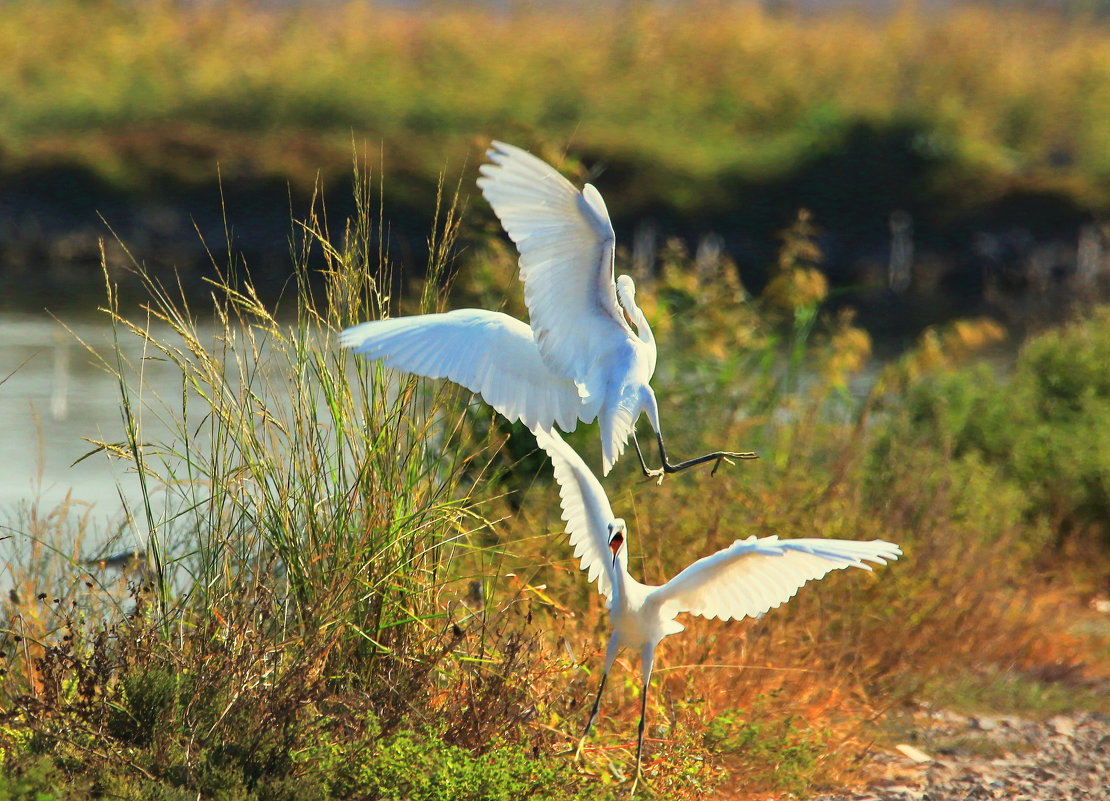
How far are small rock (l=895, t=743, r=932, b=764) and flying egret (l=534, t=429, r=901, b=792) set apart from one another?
4.81 ft

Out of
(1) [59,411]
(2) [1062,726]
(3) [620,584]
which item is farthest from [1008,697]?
(1) [59,411]

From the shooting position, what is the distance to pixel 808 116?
26234 millimetres

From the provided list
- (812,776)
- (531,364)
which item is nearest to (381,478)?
(531,364)

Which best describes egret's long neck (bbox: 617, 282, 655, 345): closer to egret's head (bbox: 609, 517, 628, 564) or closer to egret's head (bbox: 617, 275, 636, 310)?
egret's head (bbox: 617, 275, 636, 310)

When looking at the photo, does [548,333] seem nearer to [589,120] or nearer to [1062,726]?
[1062,726]

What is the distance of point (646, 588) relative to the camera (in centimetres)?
348

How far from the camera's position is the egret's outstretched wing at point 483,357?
310cm

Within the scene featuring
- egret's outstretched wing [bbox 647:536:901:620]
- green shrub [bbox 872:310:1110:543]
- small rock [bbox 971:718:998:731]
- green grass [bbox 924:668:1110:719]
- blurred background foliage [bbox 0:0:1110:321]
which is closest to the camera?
egret's outstretched wing [bbox 647:536:901:620]

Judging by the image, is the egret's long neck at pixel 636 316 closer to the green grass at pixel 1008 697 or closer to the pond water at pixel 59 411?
the green grass at pixel 1008 697

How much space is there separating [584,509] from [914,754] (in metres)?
1.83

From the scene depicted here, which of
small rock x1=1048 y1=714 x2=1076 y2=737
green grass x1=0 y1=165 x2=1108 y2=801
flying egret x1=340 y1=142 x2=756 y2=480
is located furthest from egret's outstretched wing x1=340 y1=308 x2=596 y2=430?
small rock x1=1048 y1=714 x2=1076 y2=737

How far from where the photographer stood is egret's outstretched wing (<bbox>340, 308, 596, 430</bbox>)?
3.10 metres

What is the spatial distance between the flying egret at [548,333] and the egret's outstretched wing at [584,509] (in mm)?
130

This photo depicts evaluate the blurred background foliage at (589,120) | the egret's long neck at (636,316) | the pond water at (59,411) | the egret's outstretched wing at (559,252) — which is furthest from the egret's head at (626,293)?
the blurred background foliage at (589,120)
